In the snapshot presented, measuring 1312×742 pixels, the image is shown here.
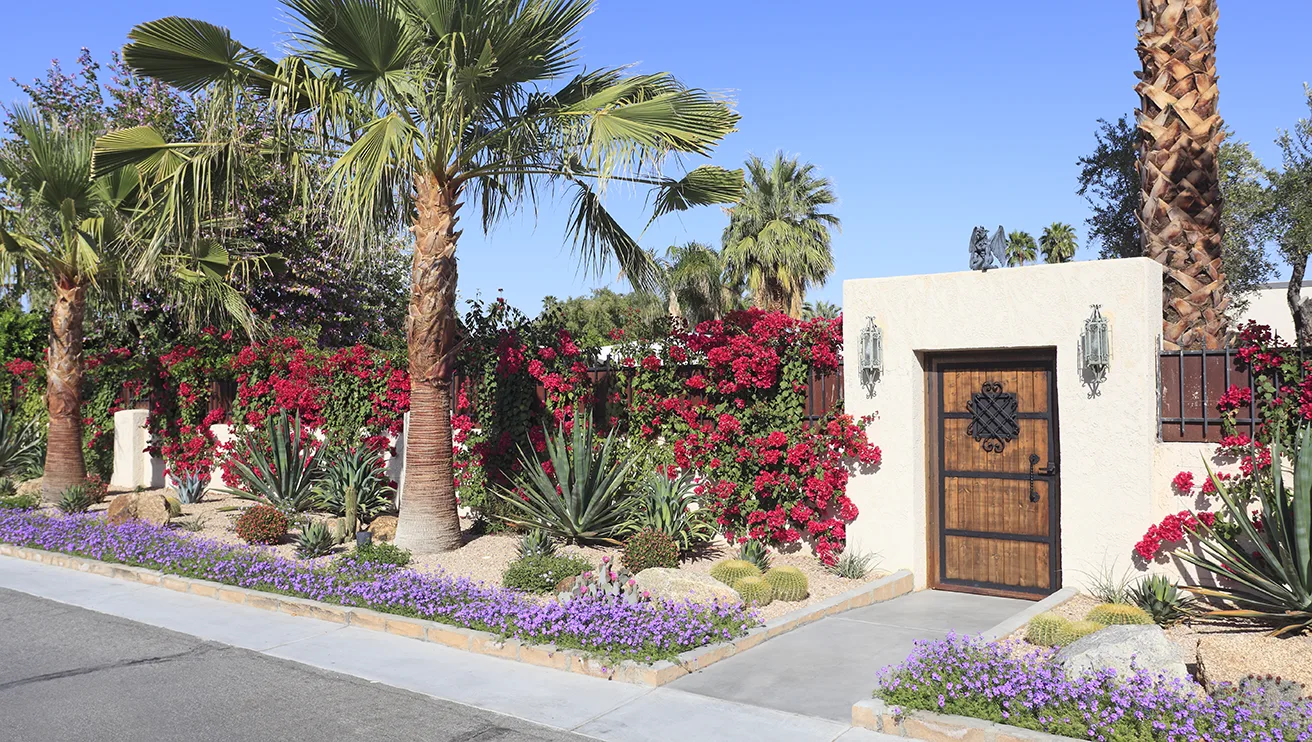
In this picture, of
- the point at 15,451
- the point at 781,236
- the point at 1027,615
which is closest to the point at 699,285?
the point at 781,236

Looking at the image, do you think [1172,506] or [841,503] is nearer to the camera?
[1172,506]

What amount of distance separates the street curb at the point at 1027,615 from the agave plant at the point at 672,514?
10.7 feet

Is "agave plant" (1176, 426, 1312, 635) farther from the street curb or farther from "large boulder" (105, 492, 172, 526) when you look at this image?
"large boulder" (105, 492, 172, 526)

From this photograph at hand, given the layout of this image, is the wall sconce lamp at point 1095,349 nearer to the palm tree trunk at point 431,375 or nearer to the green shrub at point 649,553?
the green shrub at point 649,553

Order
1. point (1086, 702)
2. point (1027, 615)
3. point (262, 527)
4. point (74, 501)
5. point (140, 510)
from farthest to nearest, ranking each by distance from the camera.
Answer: point (74, 501) < point (140, 510) < point (262, 527) < point (1027, 615) < point (1086, 702)

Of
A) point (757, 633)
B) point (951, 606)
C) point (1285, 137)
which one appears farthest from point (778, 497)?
point (1285, 137)

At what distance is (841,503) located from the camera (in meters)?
9.59

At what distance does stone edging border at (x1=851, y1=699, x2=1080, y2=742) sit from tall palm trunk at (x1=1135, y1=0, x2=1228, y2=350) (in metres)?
5.10

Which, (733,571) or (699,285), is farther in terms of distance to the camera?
(699,285)

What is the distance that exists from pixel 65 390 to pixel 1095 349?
44.1 feet

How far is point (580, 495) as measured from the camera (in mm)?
10312

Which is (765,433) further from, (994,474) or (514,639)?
(514,639)

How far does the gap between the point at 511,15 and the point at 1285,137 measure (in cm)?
1436

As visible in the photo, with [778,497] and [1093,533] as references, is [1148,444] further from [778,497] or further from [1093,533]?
[778,497]
